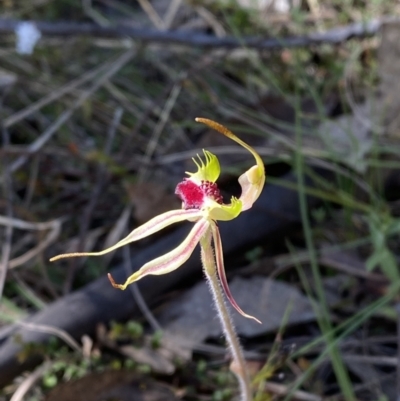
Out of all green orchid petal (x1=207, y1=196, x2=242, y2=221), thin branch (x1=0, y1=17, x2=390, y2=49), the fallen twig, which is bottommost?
the fallen twig

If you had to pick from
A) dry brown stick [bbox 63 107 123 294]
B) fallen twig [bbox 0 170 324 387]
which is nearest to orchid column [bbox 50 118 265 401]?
fallen twig [bbox 0 170 324 387]

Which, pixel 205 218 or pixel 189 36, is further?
pixel 189 36

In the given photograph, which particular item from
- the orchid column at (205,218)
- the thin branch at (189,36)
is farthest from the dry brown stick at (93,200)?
the orchid column at (205,218)

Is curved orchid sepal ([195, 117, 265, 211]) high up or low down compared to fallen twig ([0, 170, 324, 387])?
up

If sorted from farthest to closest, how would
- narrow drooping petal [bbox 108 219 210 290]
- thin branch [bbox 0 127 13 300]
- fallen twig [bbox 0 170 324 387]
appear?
thin branch [bbox 0 127 13 300] < fallen twig [bbox 0 170 324 387] < narrow drooping petal [bbox 108 219 210 290]

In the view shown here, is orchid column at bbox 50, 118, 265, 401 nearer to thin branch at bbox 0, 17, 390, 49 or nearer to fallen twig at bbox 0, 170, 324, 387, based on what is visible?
fallen twig at bbox 0, 170, 324, 387

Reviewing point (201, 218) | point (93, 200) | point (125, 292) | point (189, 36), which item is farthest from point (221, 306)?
point (189, 36)

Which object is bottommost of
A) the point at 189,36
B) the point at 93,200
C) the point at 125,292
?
the point at 125,292

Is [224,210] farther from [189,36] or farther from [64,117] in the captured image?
[189,36]

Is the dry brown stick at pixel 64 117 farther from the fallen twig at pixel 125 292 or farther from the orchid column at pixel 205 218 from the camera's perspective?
the orchid column at pixel 205 218
